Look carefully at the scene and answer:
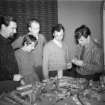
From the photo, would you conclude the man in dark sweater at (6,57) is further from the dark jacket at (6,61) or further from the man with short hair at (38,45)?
the man with short hair at (38,45)

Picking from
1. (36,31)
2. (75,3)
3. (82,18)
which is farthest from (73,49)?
(36,31)

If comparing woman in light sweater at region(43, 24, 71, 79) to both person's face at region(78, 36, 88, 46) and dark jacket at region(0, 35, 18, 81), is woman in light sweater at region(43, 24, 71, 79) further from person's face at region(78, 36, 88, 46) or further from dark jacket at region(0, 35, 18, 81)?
dark jacket at region(0, 35, 18, 81)

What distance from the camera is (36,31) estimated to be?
248 centimetres

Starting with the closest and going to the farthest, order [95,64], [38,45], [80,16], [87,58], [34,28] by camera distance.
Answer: [95,64], [87,58], [34,28], [38,45], [80,16]

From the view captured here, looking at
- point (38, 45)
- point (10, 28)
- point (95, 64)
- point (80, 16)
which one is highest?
point (80, 16)

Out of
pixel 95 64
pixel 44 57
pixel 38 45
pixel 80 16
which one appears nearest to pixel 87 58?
pixel 95 64

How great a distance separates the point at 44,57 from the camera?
7.55ft

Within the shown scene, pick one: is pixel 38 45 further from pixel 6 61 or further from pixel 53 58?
pixel 6 61

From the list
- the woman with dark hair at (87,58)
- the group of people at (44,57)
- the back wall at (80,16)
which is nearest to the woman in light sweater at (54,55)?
the group of people at (44,57)

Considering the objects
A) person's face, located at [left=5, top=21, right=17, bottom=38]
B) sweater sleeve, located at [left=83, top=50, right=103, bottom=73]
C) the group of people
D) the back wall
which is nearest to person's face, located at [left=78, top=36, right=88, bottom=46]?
the group of people

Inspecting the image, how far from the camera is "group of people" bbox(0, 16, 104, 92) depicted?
209 cm

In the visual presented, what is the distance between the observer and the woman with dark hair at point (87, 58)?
2.10m

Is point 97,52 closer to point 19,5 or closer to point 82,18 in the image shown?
point 82,18

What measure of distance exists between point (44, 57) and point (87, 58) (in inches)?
19.0
